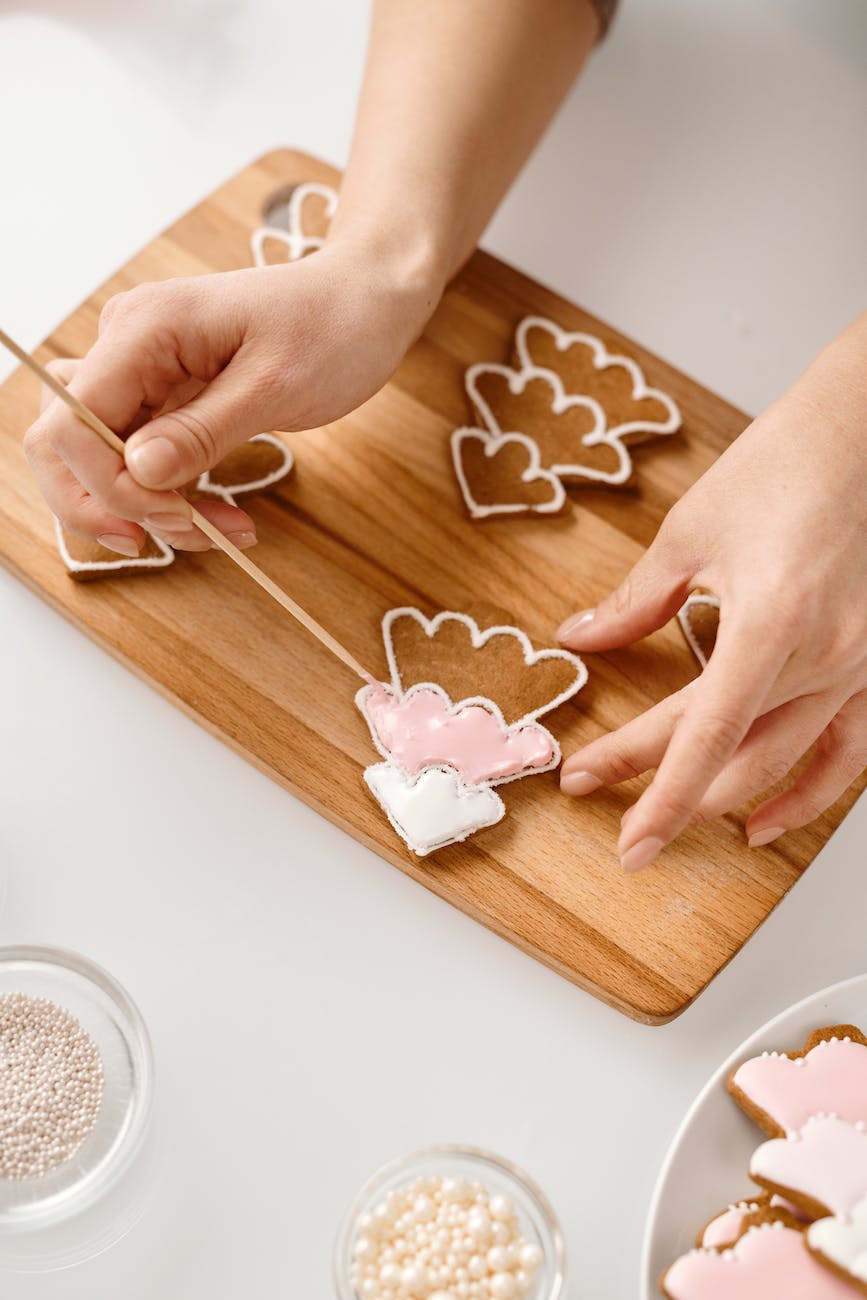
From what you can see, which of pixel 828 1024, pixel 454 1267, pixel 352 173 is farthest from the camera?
pixel 352 173

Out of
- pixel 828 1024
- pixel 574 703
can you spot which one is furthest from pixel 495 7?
pixel 828 1024

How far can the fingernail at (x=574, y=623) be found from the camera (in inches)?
49.6

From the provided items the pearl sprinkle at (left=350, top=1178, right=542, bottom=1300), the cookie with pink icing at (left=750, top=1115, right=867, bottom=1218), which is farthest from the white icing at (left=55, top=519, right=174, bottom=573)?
the cookie with pink icing at (left=750, top=1115, right=867, bottom=1218)

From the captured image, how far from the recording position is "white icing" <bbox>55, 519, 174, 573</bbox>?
4.11 ft

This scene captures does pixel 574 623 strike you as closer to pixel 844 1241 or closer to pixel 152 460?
pixel 152 460

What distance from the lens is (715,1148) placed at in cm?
110

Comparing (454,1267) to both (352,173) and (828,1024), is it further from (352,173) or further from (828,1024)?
(352,173)

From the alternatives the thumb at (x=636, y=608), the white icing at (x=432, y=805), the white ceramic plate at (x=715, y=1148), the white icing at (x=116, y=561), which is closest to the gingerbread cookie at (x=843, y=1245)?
the white ceramic plate at (x=715, y=1148)

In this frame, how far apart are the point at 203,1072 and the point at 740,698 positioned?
1.92 ft

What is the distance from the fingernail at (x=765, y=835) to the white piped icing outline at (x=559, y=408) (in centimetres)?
40

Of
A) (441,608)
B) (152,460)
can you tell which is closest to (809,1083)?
(441,608)

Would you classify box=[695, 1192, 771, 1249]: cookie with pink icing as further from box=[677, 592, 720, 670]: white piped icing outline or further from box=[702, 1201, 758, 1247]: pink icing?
box=[677, 592, 720, 670]: white piped icing outline

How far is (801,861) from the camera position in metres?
1.22

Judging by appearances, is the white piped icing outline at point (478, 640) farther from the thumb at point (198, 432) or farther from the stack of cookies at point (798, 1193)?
the stack of cookies at point (798, 1193)
